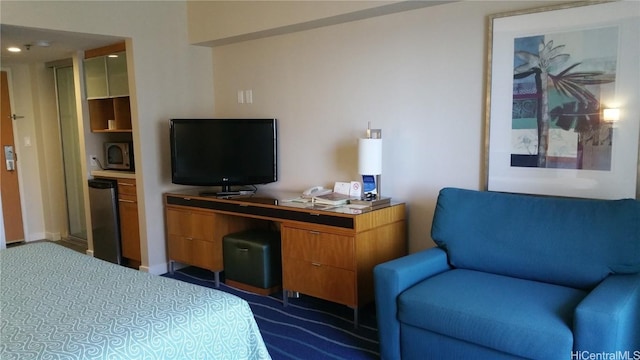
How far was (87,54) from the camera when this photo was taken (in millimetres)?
4570

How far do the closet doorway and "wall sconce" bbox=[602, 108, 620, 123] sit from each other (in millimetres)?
5039

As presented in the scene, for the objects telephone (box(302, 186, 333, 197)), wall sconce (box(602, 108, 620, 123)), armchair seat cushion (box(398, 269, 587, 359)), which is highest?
wall sconce (box(602, 108, 620, 123))

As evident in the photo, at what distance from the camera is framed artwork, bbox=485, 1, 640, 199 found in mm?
2498

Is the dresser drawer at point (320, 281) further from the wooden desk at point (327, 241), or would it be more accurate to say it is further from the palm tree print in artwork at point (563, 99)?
the palm tree print in artwork at point (563, 99)

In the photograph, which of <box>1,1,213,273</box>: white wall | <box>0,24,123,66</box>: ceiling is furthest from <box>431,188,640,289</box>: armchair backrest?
<box>0,24,123,66</box>: ceiling

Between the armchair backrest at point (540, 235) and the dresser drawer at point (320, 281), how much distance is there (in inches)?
26.8

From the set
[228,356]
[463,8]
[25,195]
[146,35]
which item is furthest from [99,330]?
[25,195]

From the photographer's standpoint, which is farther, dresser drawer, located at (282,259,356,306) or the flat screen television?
the flat screen television

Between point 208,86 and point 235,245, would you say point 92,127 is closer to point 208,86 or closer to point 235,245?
point 208,86

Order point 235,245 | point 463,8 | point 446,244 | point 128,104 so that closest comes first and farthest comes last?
point 446,244 → point 463,8 → point 235,245 → point 128,104

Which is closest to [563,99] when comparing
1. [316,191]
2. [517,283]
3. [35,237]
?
[517,283]

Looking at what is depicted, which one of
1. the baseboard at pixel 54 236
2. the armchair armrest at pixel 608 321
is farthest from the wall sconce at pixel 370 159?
the baseboard at pixel 54 236

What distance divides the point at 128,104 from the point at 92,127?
534 millimetres

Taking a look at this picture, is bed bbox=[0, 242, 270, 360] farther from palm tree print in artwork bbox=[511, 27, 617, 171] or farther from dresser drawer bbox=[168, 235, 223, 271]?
palm tree print in artwork bbox=[511, 27, 617, 171]
